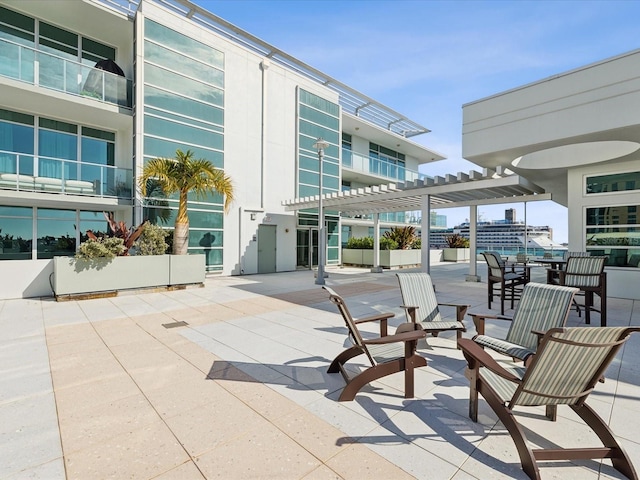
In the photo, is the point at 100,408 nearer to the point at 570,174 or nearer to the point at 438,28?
the point at 438,28

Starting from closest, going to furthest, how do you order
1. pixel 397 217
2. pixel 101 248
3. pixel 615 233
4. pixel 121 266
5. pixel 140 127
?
pixel 101 248 → pixel 615 233 → pixel 121 266 → pixel 140 127 → pixel 397 217

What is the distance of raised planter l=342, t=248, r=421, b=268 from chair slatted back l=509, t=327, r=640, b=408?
1640 centimetres

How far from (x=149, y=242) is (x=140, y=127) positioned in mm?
4539

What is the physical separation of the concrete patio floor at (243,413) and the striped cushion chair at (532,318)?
582 mm

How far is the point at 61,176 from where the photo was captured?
33.2 ft

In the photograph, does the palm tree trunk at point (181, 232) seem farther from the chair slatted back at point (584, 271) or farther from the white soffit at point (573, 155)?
the chair slatted back at point (584, 271)

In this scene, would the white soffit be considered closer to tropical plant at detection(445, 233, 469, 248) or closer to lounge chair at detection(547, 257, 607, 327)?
lounge chair at detection(547, 257, 607, 327)

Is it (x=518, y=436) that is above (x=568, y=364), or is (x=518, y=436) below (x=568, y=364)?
below

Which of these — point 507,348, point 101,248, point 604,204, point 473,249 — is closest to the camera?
point 507,348

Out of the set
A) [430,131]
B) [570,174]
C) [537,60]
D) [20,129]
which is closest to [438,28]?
[537,60]

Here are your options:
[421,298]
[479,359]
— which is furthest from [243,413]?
[421,298]

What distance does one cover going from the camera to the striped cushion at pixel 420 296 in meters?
4.89

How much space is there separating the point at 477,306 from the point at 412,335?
5.69 m

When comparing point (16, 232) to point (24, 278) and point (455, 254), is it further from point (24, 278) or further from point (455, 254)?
point (455, 254)
